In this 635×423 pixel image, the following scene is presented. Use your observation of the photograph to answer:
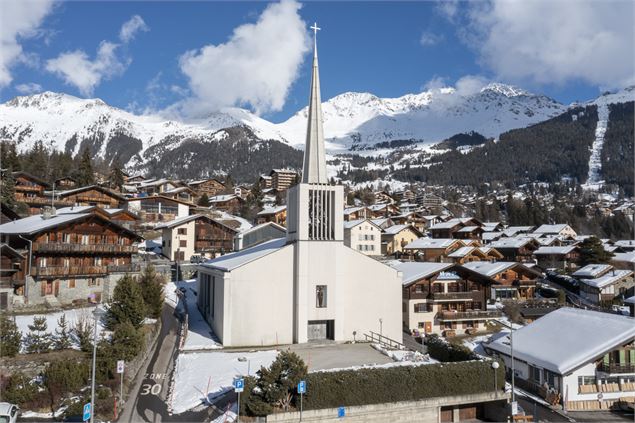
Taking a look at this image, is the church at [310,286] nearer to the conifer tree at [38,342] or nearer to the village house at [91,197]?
the conifer tree at [38,342]

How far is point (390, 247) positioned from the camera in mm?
99188

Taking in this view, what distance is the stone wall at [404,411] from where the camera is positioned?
80.4 feet

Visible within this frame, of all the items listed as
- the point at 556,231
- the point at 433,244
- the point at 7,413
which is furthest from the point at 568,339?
the point at 556,231

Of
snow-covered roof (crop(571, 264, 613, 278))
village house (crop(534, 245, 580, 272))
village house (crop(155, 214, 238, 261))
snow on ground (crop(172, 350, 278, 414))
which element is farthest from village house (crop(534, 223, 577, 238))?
snow on ground (crop(172, 350, 278, 414))

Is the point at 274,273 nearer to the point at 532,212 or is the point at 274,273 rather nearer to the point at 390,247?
the point at 390,247

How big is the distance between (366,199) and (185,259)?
9486 cm

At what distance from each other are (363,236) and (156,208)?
3855 cm

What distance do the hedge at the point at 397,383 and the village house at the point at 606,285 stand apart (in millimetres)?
48217

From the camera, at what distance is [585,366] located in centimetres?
3484

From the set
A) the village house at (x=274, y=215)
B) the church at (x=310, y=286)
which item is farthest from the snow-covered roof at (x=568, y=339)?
the village house at (x=274, y=215)

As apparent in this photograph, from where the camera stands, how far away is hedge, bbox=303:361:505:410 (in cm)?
2492

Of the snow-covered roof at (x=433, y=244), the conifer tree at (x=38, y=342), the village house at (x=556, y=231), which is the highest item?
the village house at (x=556, y=231)

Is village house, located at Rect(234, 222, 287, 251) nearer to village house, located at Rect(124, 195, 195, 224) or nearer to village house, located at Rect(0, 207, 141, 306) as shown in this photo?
village house, located at Rect(0, 207, 141, 306)

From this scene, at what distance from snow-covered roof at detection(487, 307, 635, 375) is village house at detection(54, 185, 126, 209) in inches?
2599
